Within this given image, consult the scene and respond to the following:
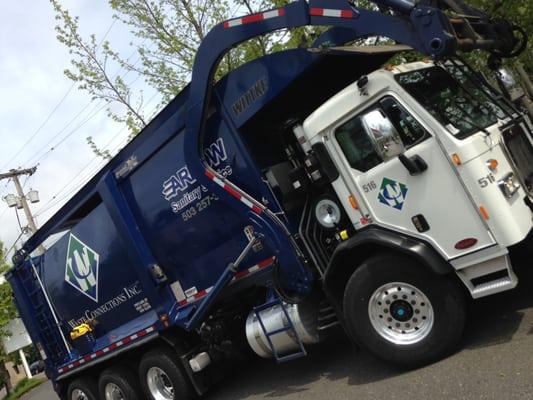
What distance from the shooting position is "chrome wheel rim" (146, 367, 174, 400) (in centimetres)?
718

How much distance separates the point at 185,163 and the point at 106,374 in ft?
11.9

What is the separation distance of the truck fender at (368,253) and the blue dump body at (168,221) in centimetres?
33

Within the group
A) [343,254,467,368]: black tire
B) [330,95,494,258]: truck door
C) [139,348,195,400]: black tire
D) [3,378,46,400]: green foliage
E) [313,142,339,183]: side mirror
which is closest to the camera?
[330,95,494,258]: truck door

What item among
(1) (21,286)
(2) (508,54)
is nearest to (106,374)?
(1) (21,286)

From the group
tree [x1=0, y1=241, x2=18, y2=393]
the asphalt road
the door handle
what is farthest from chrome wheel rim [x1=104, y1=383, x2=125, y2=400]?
tree [x1=0, y1=241, x2=18, y2=393]

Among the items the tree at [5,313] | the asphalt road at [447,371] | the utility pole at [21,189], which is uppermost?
the utility pole at [21,189]

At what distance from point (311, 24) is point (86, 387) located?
20.9ft

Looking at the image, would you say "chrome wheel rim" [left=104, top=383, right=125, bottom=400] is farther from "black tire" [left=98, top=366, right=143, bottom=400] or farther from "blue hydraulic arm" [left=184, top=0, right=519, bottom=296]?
"blue hydraulic arm" [left=184, top=0, right=519, bottom=296]

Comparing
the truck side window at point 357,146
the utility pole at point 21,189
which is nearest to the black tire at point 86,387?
the truck side window at point 357,146

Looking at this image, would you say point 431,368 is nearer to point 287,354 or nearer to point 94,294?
point 287,354

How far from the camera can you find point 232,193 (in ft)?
18.8

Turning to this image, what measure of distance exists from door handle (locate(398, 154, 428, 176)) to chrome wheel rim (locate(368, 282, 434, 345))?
1043 millimetres

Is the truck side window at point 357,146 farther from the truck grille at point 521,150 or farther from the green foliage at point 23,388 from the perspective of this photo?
the green foliage at point 23,388

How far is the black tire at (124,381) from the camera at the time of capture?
7.47 metres
